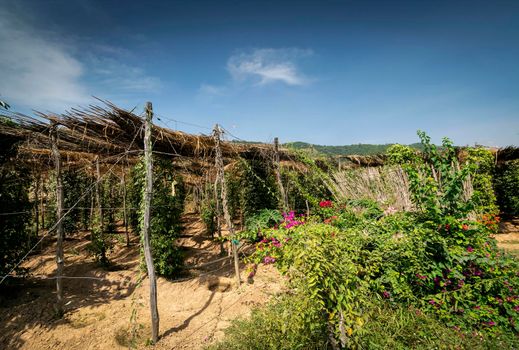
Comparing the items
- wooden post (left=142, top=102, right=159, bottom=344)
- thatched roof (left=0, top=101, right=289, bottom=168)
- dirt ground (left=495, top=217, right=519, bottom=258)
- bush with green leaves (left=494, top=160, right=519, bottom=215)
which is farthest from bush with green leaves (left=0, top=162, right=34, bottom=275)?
bush with green leaves (left=494, top=160, right=519, bottom=215)

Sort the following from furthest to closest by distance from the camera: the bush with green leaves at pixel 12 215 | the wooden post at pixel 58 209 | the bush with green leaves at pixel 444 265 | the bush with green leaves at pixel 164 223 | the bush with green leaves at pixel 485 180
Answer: the bush with green leaves at pixel 485 180 < the bush with green leaves at pixel 164 223 < the bush with green leaves at pixel 12 215 < the wooden post at pixel 58 209 < the bush with green leaves at pixel 444 265

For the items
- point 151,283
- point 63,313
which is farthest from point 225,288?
point 63,313

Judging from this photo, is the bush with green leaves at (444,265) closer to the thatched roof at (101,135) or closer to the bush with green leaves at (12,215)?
the thatched roof at (101,135)

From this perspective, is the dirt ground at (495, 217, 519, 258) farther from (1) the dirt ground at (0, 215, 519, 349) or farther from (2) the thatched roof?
(2) the thatched roof

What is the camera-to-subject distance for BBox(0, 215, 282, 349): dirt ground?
14.1 ft

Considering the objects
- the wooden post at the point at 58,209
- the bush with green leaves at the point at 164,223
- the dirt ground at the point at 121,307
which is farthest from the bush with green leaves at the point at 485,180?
the wooden post at the point at 58,209

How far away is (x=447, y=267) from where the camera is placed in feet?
12.6

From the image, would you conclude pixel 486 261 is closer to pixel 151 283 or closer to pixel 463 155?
pixel 151 283

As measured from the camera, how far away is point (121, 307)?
5.43 meters

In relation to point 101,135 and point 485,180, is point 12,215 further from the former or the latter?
point 485,180

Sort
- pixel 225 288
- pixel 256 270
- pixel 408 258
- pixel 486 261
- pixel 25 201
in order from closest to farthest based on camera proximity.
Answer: pixel 486 261 < pixel 408 258 < pixel 25 201 < pixel 225 288 < pixel 256 270

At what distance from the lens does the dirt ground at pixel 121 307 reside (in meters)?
4.29

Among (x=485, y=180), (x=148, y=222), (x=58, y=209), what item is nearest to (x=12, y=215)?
(x=58, y=209)

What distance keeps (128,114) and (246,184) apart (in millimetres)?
6291
